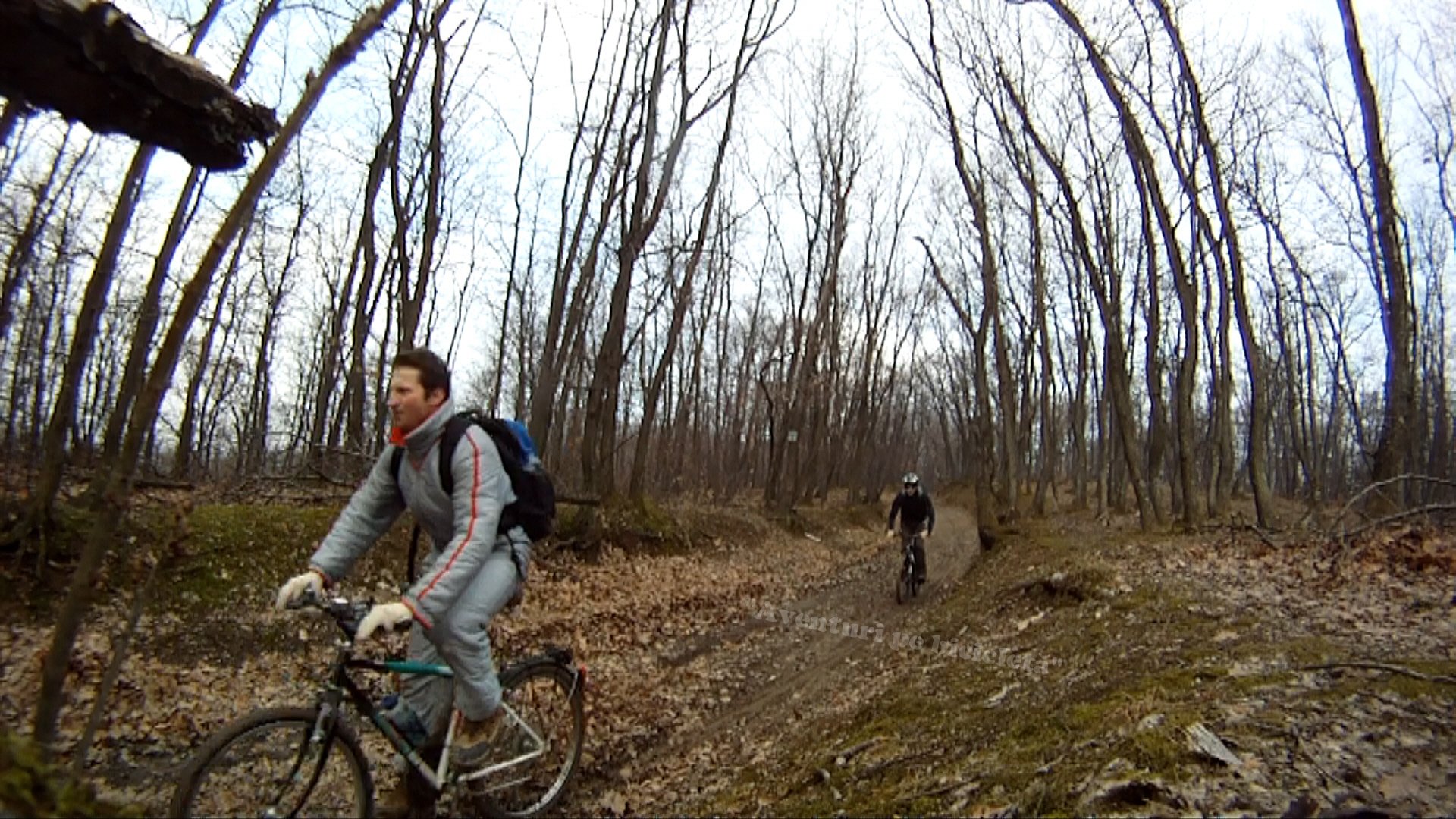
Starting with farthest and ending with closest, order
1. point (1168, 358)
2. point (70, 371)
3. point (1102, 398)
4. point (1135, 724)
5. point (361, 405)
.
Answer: point (1168, 358) < point (1102, 398) < point (361, 405) < point (1135, 724) < point (70, 371)

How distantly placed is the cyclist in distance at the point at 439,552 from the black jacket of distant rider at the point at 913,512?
9.25 metres

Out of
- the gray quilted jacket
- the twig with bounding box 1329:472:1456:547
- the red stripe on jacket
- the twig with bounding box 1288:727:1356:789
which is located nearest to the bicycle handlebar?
the gray quilted jacket

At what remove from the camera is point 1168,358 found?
31094 millimetres

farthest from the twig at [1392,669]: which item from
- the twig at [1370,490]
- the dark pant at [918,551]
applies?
the dark pant at [918,551]

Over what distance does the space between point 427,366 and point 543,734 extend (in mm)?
2176

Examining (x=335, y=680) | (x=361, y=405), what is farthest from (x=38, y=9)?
(x=361, y=405)

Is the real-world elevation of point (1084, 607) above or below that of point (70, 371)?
below

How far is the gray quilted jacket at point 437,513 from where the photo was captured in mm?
3184

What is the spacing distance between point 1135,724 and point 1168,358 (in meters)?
32.2

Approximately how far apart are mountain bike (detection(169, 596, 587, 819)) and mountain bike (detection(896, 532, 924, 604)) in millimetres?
8731

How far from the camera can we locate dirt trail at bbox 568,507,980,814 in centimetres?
467

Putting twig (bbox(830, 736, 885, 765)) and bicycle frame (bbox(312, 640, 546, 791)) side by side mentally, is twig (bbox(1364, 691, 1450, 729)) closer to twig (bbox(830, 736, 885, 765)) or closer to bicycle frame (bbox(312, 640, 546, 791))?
twig (bbox(830, 736, 885, 765))

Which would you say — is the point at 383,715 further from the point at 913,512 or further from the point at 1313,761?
the point at 913,512

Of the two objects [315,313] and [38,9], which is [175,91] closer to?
[38,9]
